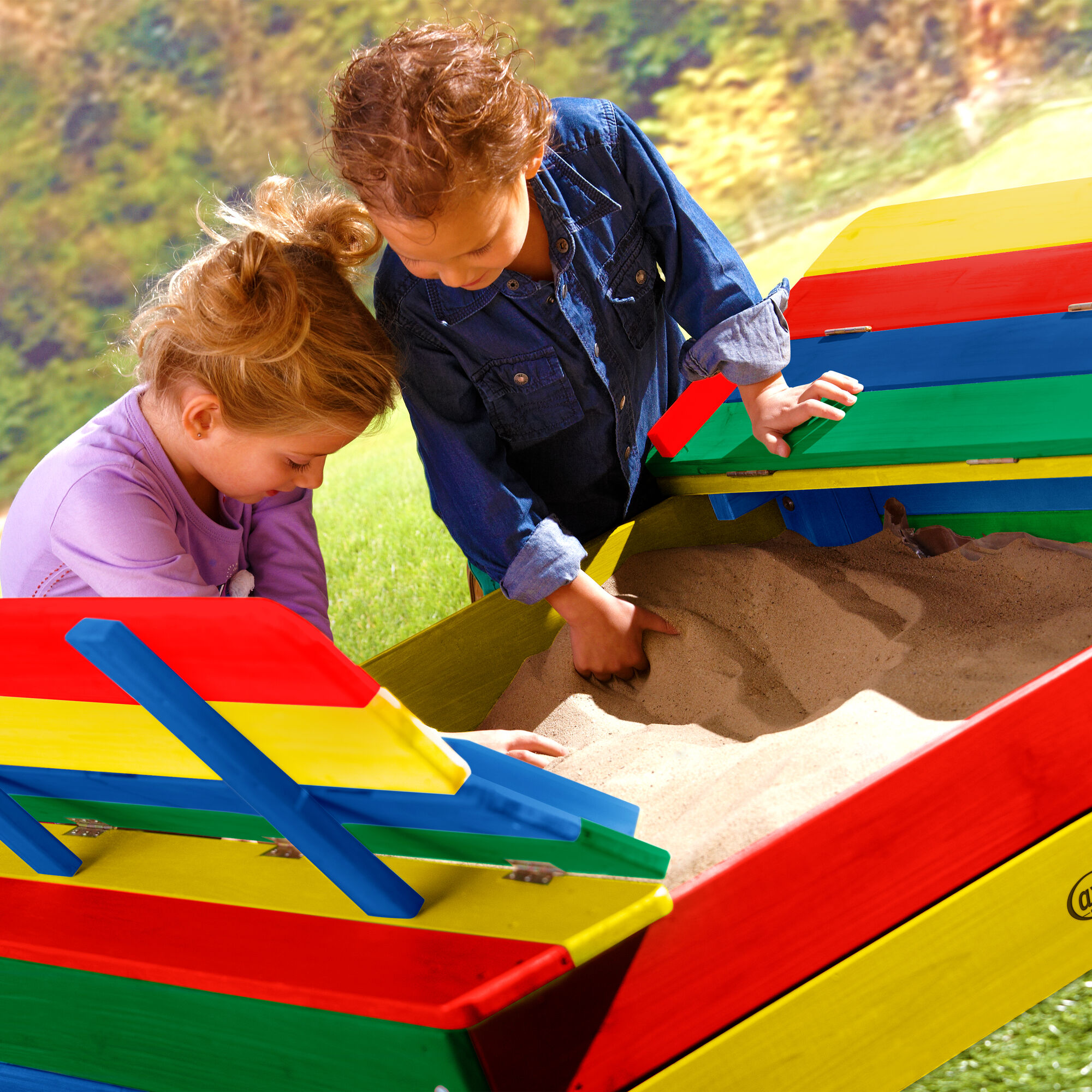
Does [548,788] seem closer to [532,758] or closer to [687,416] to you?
[532,758]

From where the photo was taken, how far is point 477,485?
155 cm

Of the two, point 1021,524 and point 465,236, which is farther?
point 1021,524

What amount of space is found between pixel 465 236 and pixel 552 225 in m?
0.33

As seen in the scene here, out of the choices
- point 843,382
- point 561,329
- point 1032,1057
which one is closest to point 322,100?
point 561,329

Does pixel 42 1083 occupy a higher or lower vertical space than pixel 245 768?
lower

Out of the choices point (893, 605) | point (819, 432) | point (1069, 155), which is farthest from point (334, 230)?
point (1069, 155)

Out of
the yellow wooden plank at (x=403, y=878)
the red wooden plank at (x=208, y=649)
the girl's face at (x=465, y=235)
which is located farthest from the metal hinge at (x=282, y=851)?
the girl's face at (x=465, y=235)

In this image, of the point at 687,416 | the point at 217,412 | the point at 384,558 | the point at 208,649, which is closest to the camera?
the point at 208,649

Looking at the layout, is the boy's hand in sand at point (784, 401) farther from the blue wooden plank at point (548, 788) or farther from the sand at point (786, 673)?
the blue wooden plank at point (548, 788)

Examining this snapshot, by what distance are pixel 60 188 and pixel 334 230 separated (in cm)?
745

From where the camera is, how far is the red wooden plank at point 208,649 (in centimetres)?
73

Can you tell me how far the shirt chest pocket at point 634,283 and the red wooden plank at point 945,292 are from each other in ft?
0.94

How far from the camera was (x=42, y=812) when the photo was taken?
47.1 inches

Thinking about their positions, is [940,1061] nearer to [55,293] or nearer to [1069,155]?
[1069,155]
